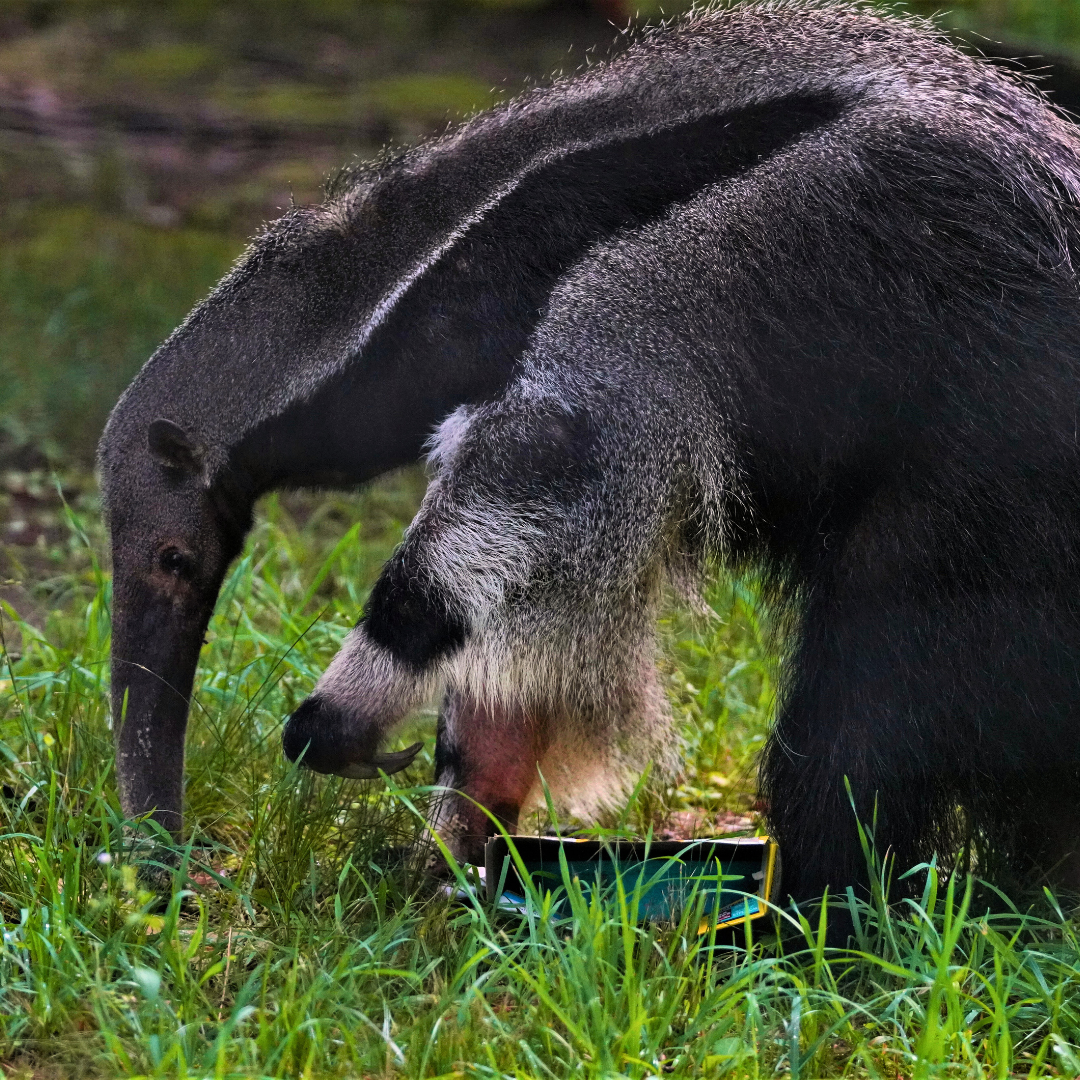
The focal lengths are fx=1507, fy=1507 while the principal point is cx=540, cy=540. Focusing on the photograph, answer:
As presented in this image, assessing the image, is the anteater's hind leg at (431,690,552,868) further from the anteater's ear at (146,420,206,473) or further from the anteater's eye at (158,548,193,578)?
the anteater's ear at (146,420,206,473)

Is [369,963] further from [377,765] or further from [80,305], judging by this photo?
[80,305]

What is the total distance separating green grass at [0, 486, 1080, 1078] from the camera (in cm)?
297

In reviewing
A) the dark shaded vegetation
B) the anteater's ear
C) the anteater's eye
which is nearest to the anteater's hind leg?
the dark shaded vegetation

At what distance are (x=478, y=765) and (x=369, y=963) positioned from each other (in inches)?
49.3

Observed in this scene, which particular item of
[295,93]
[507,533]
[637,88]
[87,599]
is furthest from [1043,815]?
[295,93]

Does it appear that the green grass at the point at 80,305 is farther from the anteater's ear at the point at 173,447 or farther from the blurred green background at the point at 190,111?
the anteater's ear at the point at 173,447

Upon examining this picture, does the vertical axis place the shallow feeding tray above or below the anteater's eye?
below

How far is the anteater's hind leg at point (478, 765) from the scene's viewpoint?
176 inches

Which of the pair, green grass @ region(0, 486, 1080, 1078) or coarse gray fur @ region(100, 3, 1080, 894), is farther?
coarse gray fur @ region(100, 3, 1080, 894)

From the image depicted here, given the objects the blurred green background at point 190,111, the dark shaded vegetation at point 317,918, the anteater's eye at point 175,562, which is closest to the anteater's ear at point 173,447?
the anteater's eye at point 175,562

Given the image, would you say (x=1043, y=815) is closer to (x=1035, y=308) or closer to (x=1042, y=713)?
(x=1042, y=713)

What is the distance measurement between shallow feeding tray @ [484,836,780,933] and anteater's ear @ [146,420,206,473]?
4.10 feet

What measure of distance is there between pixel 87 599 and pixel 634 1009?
3.57 meters

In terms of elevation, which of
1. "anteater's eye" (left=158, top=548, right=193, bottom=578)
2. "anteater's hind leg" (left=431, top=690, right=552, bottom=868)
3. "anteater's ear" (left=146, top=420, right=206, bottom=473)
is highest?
"anteater's ear" (left=146, top=420, right=206, bottom=473)
